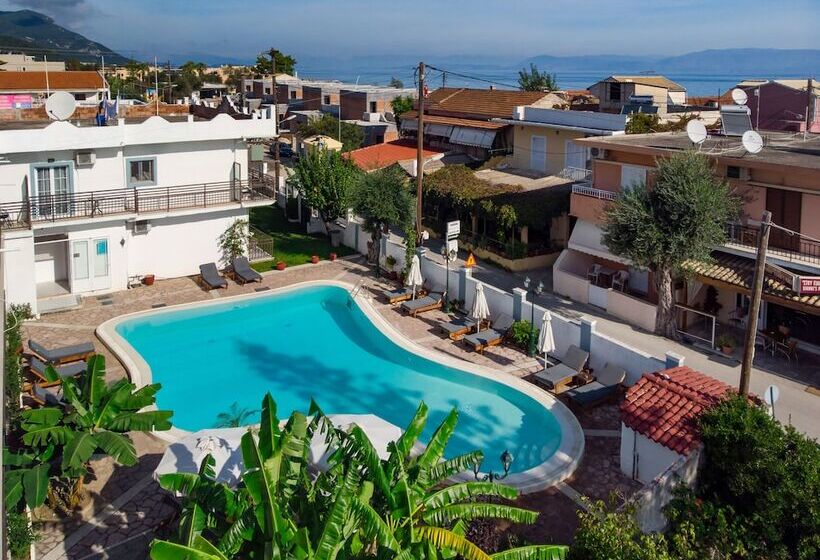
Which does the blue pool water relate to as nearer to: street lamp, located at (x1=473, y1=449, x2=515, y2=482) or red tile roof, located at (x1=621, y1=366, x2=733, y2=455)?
street lamp, located at (x1=473, y1=449, x2=515, y2=482)

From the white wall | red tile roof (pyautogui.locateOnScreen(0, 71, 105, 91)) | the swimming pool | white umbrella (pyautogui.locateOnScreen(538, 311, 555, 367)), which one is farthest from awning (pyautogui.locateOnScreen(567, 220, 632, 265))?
red tile roof (pyautogui.locateOnScreen(0, 71, 105, 91))

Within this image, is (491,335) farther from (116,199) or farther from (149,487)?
(116,199)

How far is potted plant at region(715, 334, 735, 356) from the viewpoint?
941 inches

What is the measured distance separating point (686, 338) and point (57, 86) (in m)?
68.5

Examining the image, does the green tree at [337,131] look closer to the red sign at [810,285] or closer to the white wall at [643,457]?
the red sign at [810,285]

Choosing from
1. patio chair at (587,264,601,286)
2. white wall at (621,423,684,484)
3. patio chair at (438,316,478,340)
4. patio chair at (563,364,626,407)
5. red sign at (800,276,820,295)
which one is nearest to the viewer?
white wall at (621,423,684,484)

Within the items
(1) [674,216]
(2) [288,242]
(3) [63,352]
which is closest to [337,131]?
(2) [288,242]

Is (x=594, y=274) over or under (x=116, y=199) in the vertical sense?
under

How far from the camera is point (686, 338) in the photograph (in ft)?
83.3

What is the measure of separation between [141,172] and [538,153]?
21129 mm

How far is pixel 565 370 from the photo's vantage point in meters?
22.1

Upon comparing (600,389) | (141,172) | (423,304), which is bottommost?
(600,389)

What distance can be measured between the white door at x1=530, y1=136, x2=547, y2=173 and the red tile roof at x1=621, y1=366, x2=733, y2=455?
24.7 metres

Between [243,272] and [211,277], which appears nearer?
[211,277]
